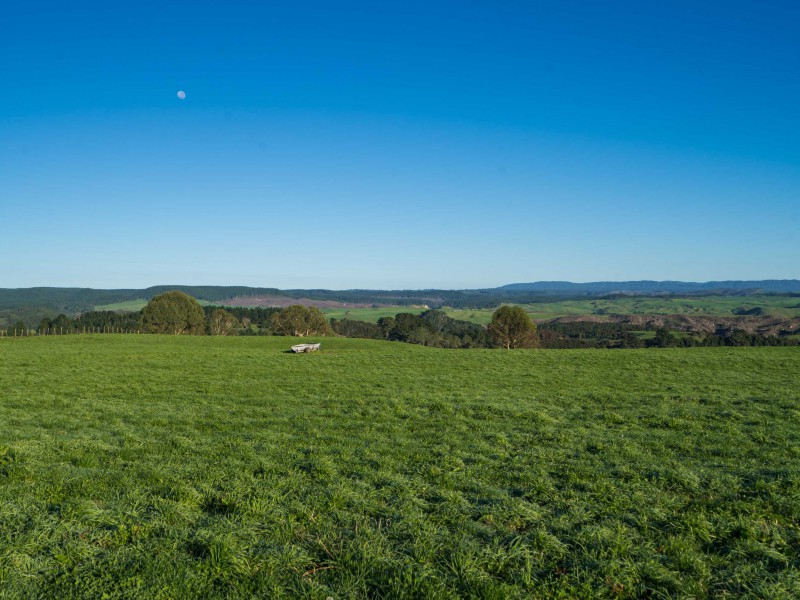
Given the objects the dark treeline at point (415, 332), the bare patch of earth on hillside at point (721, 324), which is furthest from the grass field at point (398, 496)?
the bare patch of earth on hillside at point (721, 324)

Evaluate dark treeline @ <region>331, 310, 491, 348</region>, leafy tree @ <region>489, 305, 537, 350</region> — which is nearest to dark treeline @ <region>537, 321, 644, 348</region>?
dark treeline @ <region>331, 310, 491, 348</region>

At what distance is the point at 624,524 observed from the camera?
7.38 m

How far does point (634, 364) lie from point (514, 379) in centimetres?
1175

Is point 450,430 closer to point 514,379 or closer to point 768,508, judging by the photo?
point 768,508

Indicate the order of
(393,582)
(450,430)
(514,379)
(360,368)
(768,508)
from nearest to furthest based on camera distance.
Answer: (393,582)
(768,508)
(450,430)
(514,379)
(360,368)

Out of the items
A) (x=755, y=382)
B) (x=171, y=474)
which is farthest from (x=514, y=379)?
(x=171, y=474)

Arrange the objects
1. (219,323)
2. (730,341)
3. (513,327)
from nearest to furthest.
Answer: (513,327) < (730,341) < (219,323)

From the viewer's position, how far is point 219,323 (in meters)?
115

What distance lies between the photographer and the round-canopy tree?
9206 centimetres

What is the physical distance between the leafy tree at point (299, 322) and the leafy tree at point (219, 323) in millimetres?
17978

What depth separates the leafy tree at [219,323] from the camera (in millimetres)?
114000

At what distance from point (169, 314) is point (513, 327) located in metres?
66.5

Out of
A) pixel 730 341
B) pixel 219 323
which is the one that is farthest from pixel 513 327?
pixel 219 323

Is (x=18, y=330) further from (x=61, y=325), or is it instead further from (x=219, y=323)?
(x=219, y=323)
